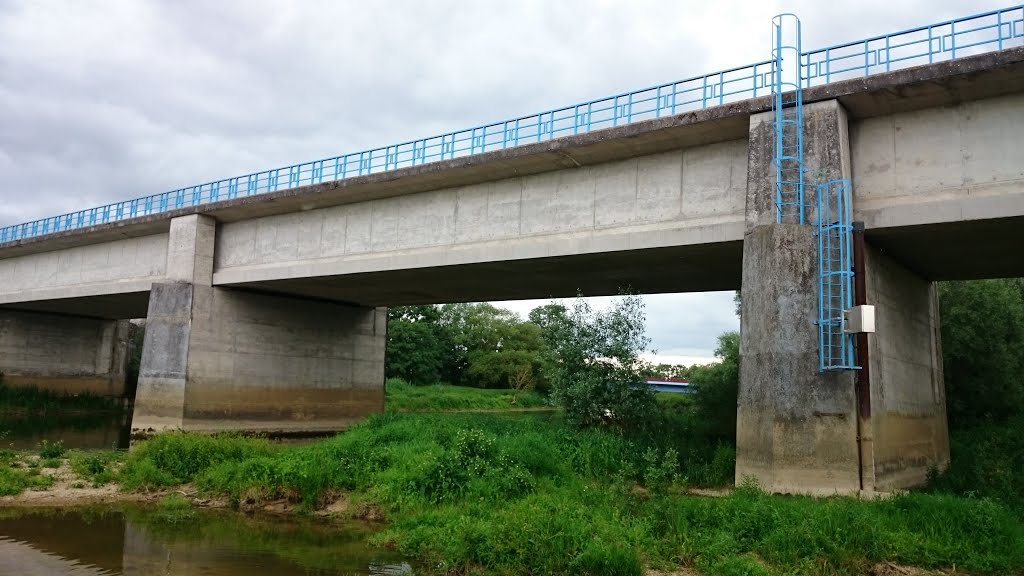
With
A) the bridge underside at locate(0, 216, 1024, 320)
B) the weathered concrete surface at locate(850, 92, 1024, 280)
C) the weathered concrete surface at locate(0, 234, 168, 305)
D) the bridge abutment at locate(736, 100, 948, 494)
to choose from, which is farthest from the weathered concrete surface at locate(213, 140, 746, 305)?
the weathered concrete surface at locate(0, 234, 168, 305)

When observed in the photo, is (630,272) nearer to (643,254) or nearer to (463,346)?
(643,254)

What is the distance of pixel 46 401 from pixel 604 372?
1260 inches

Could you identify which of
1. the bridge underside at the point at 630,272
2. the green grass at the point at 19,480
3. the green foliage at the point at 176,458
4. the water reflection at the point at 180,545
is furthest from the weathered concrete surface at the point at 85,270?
the water reflection at the point at 180,545

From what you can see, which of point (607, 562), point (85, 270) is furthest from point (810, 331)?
point (85, 270)

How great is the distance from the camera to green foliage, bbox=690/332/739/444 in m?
23.2

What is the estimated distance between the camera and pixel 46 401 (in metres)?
38.2

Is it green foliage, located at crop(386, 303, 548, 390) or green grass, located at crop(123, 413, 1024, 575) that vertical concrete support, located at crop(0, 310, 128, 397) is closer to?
green foliage, located at crop(386, 303, 548, 390)

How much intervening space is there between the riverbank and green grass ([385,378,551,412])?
85.8 feet

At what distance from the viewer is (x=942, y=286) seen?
26.6 m

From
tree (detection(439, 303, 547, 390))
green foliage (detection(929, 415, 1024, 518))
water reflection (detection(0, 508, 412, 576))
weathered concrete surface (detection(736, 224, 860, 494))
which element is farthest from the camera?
tree (detection(439, 303, 547, 390))

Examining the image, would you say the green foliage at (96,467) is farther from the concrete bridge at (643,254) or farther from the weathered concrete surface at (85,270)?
the weathered concrete surface at (85,270)

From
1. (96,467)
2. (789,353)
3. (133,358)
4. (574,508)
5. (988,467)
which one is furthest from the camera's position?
(133,358)

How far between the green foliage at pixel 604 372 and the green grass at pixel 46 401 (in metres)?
30.1

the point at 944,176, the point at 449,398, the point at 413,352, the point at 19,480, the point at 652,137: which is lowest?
the point at 19,480
